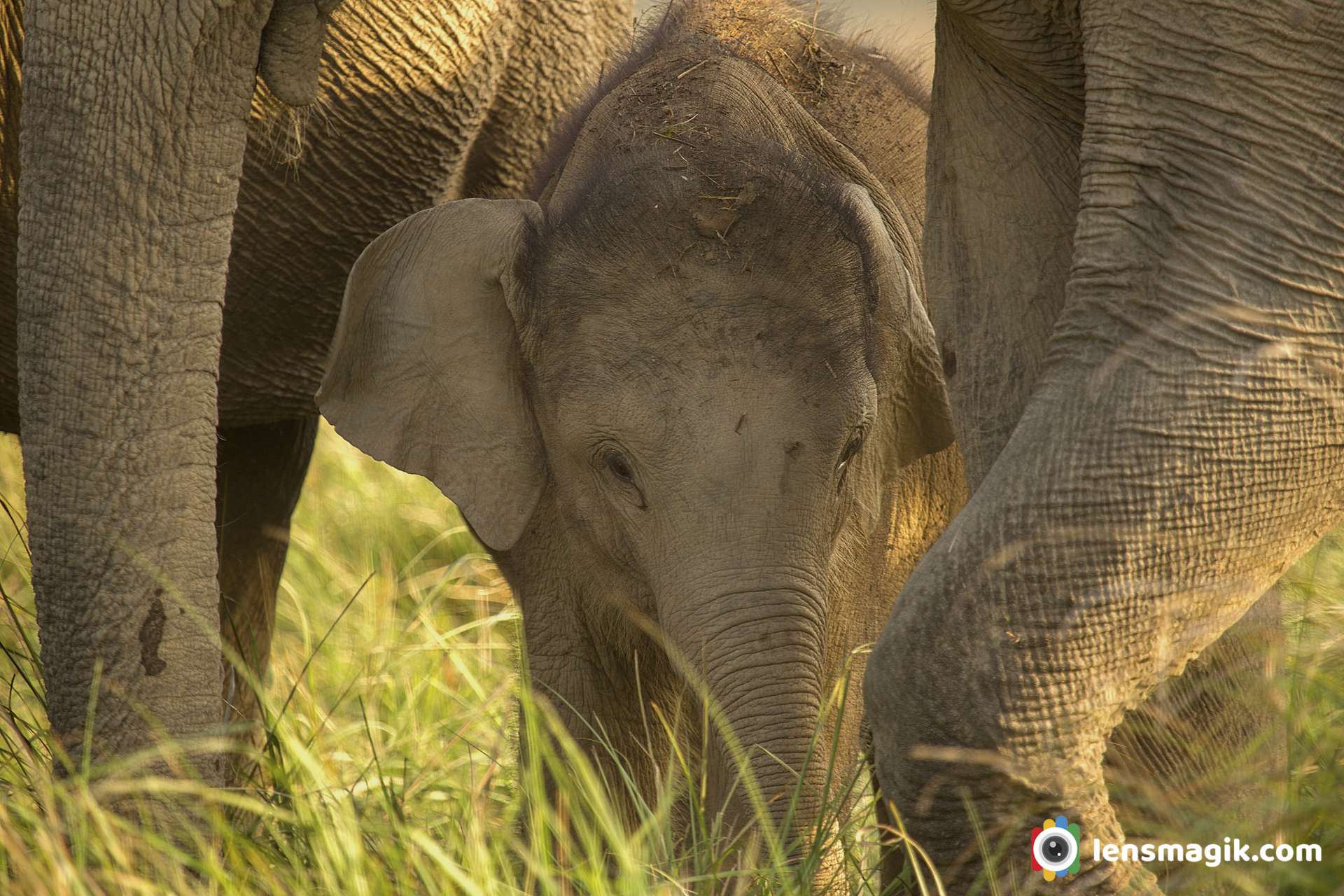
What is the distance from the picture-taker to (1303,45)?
6.89ft

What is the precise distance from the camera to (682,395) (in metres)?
3.03

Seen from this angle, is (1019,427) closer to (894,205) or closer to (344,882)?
(344,882)

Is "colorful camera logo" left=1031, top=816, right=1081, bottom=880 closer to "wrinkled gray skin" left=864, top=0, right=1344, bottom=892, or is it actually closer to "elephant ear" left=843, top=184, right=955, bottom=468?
"wrinkled gray skin" left=864, top=0, right=1344, bottom=892

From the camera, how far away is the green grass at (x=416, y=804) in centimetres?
232

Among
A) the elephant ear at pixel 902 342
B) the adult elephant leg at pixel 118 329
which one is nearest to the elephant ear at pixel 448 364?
the elephant ear at pixel 902 342

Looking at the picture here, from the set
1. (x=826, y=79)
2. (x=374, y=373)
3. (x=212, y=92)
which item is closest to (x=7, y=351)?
(x=374, y=373)

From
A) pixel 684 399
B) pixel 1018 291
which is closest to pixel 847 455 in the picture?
pixel 684 399

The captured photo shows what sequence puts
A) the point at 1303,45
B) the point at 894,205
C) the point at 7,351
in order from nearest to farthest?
the point at 1303,45
the point at 894,205
the point at 7,351

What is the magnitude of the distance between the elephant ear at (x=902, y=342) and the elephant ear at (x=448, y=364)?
60 centimetres

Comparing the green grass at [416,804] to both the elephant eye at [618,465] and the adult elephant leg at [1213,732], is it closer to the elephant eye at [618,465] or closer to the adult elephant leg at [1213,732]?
the adult elephant leg at [1213,732]

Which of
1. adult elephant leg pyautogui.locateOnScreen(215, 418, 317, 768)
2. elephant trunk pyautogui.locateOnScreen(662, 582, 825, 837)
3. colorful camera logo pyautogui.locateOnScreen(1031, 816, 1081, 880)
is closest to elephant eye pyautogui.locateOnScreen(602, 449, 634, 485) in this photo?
elephant trunk pyautogui.locateOnScreen(662, 582, 825, 837)

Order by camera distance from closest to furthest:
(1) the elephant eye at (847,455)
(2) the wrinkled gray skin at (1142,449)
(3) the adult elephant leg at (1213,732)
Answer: (2) the wrinkled gray skin at (1142,449) < (3) the adult elephant leg at (1213,732) < (1) the elephant eye at (847,455)

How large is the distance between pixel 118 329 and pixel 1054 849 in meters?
1.43

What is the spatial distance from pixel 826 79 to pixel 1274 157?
5.57ft
